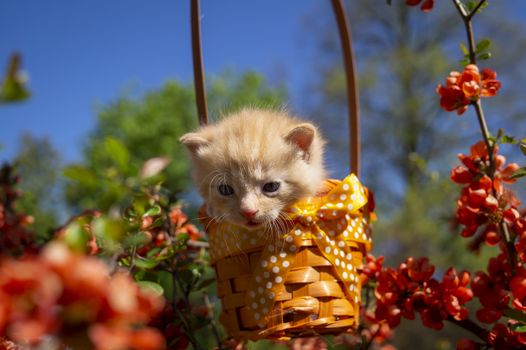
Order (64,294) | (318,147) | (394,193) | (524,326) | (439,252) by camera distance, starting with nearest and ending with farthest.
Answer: (64,294) < (524,326) < (318,147) < (439,252) < (394,193)

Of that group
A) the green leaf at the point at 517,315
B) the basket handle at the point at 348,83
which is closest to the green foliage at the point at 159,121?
the basket handle at the point at 348,83

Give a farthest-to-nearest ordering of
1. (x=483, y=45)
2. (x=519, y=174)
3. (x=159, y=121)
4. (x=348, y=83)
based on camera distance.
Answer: (x=159, y=121) < (x=348, y=83) < (x=483, y=45) < (x=519, y=174)

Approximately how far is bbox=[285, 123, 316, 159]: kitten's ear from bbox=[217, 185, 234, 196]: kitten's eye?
15 centimetres

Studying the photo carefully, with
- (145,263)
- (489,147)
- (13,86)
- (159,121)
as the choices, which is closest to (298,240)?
(145,263)

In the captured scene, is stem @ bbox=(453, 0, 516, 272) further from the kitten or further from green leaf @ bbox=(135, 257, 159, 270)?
green leaf @ bbox=(135, 257, 159, 270)

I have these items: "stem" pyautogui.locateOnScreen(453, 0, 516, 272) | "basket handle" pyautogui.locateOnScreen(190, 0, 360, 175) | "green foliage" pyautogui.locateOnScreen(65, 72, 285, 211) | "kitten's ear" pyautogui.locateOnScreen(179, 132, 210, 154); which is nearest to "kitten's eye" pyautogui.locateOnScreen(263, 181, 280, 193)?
"kitten's ear" pyautogui.locateOnScreen(179, 132, 210, 154)

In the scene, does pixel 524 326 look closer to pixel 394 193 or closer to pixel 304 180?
pixel 304 180

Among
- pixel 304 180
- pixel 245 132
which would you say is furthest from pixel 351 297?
pixel 245 132

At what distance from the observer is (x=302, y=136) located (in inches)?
39.4

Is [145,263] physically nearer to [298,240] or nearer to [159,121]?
[298,240]

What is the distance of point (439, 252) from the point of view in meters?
4.64

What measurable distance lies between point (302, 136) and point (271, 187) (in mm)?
123

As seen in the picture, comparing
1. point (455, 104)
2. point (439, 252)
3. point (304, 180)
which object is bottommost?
point (439, 252)

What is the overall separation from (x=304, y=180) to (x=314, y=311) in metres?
0.27
